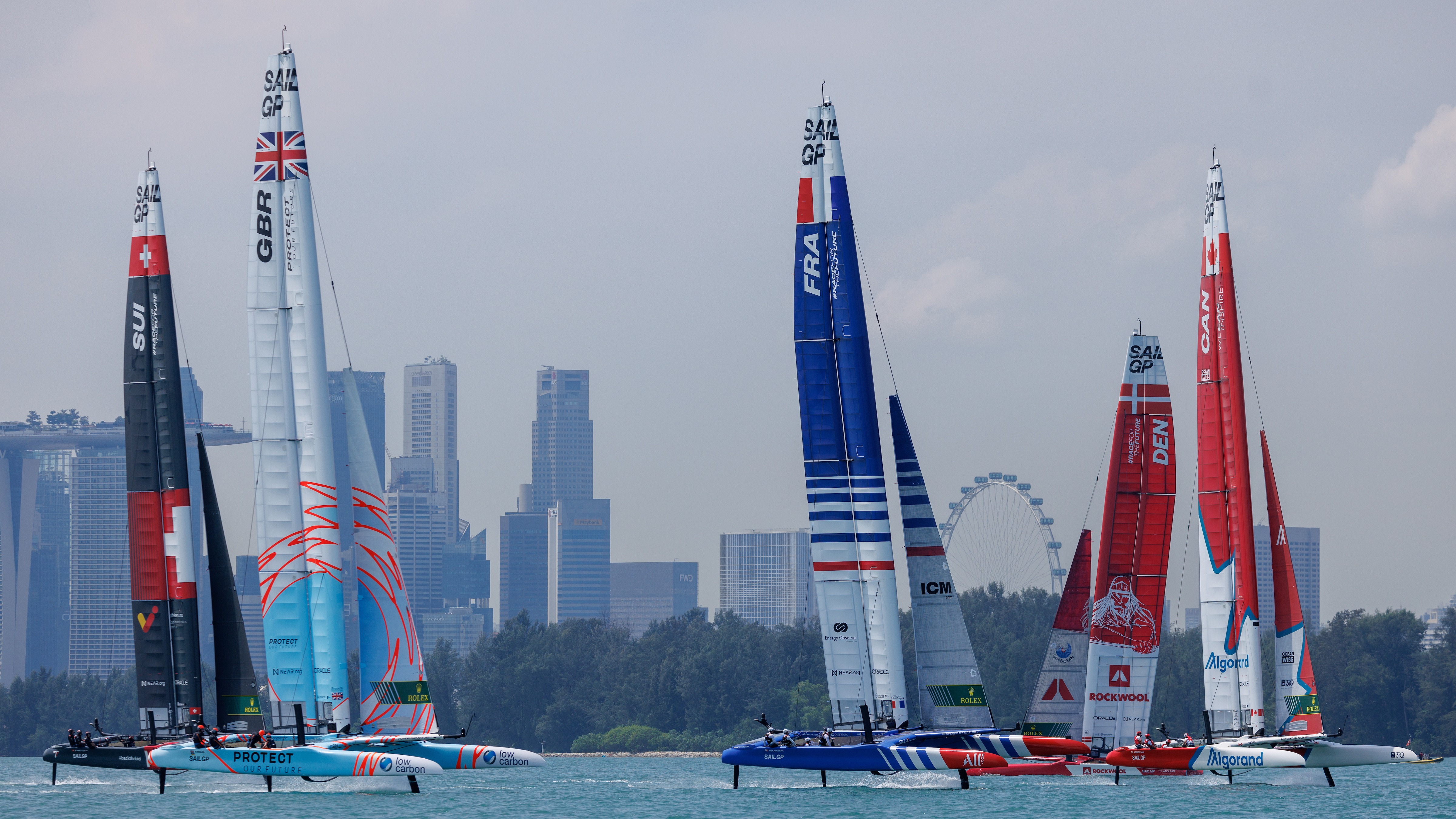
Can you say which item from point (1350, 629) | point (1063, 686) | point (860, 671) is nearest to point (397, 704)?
point (860, 671)

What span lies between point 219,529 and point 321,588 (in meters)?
5.22

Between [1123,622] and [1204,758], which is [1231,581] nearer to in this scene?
[1123,622]

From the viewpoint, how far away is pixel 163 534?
48.0m

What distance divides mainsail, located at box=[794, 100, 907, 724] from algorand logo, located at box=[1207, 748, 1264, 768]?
688 centimetres

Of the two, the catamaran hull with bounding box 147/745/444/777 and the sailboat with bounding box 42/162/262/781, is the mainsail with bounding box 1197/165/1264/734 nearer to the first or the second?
the catamaran hull with bounding box 147/745/444/777

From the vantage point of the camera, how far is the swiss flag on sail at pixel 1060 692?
49.5 meters

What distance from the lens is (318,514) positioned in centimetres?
4409

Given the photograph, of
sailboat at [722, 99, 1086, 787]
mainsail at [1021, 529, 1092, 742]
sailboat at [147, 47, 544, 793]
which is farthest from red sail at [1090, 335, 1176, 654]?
sailboat at [147, 47, 544, 793]

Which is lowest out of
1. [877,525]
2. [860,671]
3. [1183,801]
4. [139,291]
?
[1183,801]

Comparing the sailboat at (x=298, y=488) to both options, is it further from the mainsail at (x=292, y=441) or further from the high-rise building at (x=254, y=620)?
the high-rise building at (x=254, y=620)

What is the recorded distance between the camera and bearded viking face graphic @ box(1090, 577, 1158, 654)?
4728 centimetres

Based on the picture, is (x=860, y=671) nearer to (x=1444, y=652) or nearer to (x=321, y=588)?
(x=321, y=588)

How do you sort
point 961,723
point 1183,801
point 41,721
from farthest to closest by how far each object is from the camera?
point 41,721, point 1183,801, point 961,723

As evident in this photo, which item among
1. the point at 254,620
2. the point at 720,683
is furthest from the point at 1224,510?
the point at 254,620
